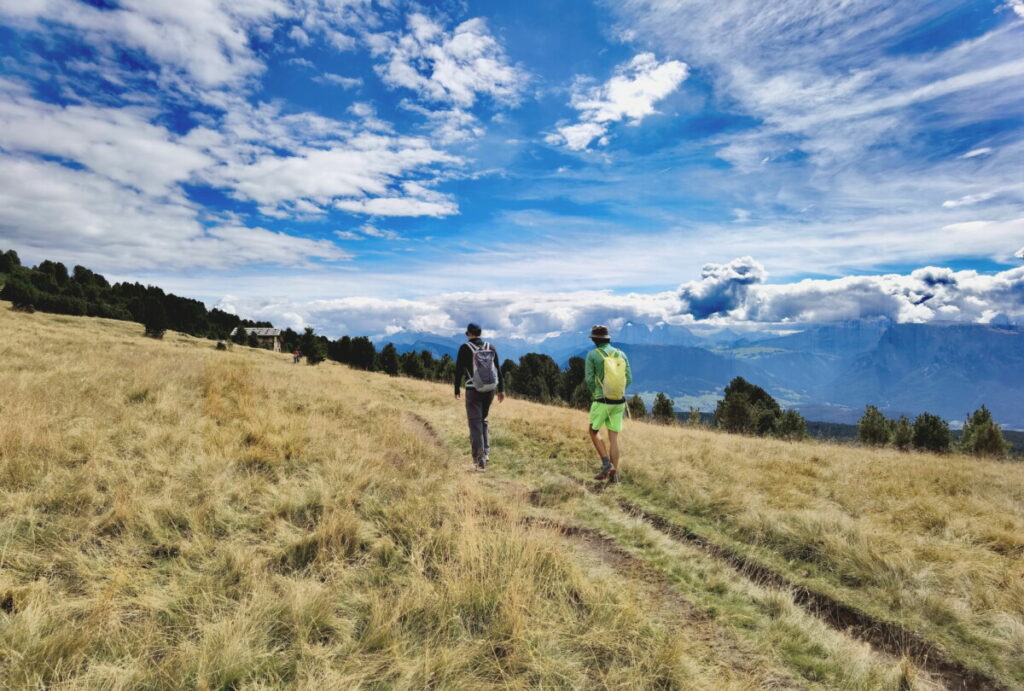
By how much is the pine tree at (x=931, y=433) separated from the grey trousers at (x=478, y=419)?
57.3 meters

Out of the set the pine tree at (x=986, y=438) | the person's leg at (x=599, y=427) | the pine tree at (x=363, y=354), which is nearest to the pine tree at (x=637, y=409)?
the person's leg at (x=599, y=427)

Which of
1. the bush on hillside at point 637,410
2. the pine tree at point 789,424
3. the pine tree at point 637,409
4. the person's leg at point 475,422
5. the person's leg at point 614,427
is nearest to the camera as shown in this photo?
the person's leg at point 614,427

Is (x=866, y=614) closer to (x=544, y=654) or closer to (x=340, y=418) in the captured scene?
(x=544, y=654)

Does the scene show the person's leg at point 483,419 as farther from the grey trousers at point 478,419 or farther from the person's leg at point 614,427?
the person's leg at point 614,427

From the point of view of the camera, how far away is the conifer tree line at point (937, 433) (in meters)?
36.2

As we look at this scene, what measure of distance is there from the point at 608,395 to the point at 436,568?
5.28 metres

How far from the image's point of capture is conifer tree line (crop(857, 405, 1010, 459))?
119 ft

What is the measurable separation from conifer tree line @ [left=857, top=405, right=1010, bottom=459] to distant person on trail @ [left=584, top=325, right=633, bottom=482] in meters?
34.3

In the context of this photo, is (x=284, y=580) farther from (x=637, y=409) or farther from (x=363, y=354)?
(x=363, y=354)

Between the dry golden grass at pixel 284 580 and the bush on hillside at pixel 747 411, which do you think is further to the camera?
the bush on hillside at pixel 747 411

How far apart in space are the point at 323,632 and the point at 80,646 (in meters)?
1.58

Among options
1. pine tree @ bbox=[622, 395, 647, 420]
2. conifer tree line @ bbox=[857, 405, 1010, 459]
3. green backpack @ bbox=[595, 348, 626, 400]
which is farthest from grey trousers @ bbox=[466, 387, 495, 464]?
conifer tree line @ bbox=[857, 405, 1010, 459]

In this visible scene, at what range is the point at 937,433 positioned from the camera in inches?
1841

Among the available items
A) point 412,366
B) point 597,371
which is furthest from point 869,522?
point 412,366
